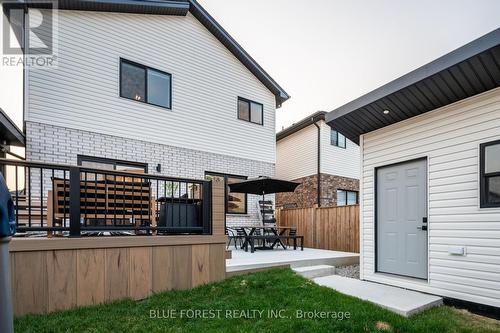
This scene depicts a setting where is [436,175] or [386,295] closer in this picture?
[386,295]

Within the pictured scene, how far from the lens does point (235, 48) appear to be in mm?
10219

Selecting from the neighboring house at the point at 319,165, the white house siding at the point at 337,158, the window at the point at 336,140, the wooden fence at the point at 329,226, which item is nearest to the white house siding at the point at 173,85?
the wooden fence at the point at 329,226

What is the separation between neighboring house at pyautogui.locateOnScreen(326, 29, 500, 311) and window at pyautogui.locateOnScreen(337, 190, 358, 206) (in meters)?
8.09

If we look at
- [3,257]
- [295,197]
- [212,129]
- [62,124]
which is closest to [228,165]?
[212,129]

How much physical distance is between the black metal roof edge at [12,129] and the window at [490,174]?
297 inches

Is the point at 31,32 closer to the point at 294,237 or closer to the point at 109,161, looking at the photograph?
the point at 109,161

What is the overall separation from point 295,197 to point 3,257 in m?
13.8

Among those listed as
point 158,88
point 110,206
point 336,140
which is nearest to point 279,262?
point 110,206

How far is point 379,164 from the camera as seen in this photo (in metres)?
5.82

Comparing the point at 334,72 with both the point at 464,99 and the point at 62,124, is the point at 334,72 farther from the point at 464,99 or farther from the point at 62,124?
the point at 62,124

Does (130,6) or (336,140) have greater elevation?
(130,6)

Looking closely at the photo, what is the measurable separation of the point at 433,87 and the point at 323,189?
910cm

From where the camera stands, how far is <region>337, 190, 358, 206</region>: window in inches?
550

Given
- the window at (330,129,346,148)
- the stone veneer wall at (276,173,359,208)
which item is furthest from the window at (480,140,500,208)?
the window at (330,129,346,148)
